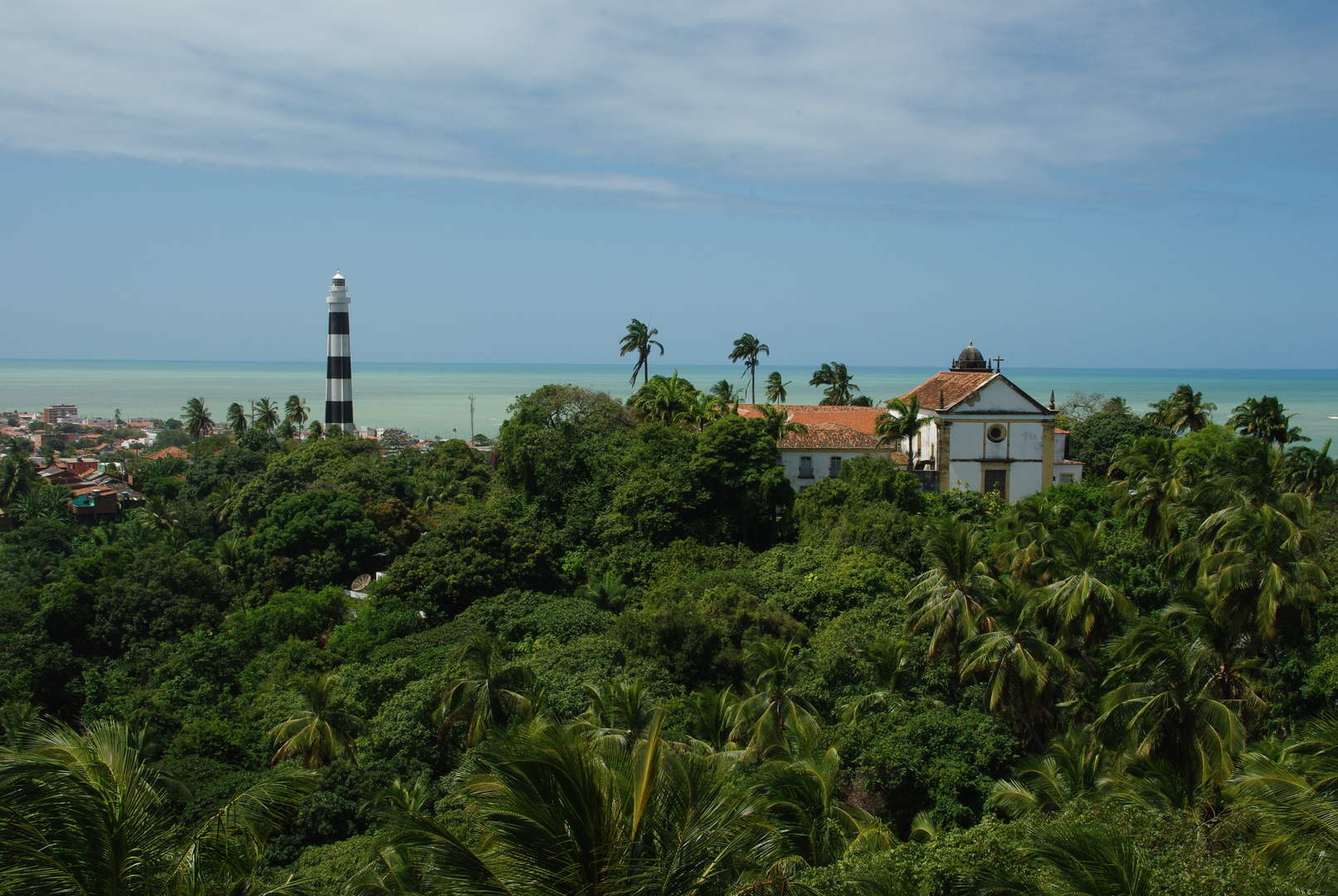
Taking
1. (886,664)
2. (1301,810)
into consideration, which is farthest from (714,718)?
(1301,810)

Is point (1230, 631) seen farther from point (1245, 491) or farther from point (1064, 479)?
point (1064, 479)

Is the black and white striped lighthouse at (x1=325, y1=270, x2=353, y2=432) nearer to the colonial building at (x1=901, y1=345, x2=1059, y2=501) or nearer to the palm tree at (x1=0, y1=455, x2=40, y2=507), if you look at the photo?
the palm tree at (x1=0, y1=455, x2=40, y2=507)

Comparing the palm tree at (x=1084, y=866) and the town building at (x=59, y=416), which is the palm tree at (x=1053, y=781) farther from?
the town building at (x=59, y=416)

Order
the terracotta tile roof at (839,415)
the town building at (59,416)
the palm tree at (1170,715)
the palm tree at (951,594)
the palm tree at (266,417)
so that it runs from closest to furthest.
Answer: the palm tree at (1170,715)
the palm tree at (951,594)
the terracotta tile roof at (839,415)
the palm tree at (266,417)
the town building at (59,416)

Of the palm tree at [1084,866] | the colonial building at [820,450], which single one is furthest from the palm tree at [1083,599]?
the colonial building at [820,450]

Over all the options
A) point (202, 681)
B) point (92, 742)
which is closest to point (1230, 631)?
point (92, 742)
